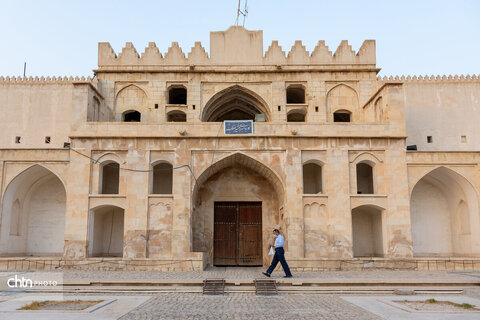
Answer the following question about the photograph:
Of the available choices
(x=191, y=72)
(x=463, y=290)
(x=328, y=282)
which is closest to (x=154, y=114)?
(x=191, y=72)

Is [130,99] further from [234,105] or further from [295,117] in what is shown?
[295,117]

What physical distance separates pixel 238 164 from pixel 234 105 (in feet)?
20.9

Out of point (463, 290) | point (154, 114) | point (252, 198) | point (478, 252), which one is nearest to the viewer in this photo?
point (463, 290)

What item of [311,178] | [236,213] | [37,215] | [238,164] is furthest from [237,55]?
[37,215]

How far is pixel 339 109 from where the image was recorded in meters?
22.6

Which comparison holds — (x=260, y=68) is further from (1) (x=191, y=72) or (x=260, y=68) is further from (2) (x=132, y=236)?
(2) (x=132, y=236)

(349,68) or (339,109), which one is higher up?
(349,68)

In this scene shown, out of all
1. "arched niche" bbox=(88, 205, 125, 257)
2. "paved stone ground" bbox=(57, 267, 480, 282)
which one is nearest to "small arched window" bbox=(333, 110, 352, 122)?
"paved stone ground" bbox=(57, 267, 480, 282)

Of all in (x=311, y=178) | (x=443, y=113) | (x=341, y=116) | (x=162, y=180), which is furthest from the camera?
(x=341, y=116)

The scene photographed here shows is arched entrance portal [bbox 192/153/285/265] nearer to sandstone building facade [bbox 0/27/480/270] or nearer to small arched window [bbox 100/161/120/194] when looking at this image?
sandstone building facade [bbox 0/27/480/270]

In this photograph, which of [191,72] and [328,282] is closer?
[328,282]

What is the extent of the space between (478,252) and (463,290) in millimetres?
8019

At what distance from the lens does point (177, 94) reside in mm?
24781

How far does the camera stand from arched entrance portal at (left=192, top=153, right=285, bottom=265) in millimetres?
19234
